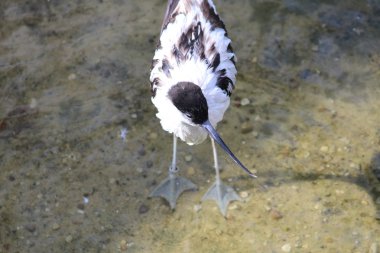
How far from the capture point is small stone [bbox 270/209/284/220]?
4207mm

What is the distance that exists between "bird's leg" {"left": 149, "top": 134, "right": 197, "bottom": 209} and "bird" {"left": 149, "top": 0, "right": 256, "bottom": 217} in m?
0.49

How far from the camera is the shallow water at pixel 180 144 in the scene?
13.7 ft

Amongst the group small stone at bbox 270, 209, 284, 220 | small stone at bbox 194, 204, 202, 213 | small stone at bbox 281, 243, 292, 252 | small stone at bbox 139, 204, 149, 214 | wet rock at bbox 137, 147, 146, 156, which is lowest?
small stone at bbox 139, 204, 149, 214

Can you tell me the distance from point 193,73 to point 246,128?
1.13 meters

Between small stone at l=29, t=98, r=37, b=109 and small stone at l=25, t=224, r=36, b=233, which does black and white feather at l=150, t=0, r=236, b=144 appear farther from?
small stone at l=29, t=98, r=37, b=109

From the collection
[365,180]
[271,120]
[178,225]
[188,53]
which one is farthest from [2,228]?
[365,180]

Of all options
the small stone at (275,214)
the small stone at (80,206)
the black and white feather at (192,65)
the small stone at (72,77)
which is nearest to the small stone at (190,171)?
the black and white feather at (192,65)

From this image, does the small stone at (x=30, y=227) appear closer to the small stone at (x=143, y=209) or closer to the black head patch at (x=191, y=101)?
the small stone at (x=143, y=209)

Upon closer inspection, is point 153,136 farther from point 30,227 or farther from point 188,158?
point 30,227

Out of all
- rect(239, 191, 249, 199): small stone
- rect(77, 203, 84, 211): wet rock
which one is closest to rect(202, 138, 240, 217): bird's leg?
rect(239, 191, 249, 199): small stone

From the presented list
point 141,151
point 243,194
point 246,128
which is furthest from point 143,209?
point 246,128

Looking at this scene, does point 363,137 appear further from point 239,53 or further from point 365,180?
point 239,53

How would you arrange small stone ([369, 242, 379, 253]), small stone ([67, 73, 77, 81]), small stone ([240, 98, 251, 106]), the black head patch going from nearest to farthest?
the black head patch → small stone ([369, 242, 379, 253]) → small stone ([240, 98, 251, 106]) → small stone ([67, 73, 77, 81])

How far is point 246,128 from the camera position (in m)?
4.71
